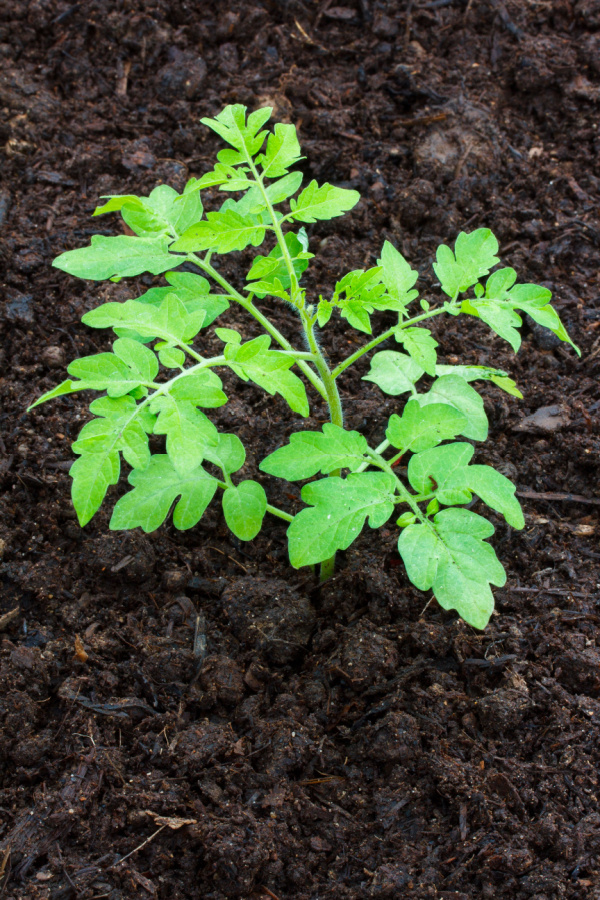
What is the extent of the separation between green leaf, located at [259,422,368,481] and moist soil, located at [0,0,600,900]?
581 mm

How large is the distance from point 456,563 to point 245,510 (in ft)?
2.07

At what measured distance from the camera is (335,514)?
1732 millimetres

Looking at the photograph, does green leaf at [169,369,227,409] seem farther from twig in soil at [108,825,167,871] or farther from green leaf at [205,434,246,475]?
twig in soil at [108,825,167,871]

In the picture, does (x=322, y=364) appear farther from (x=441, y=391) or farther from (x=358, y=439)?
(x=441, y=391)

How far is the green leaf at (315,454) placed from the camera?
A: 71.6 inches

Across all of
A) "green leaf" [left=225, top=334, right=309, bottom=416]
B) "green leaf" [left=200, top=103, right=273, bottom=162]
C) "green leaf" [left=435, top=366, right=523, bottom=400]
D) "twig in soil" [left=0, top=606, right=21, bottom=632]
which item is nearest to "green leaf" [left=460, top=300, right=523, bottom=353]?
"green leaf" [left=435, top=366, right=523, bottom=400]

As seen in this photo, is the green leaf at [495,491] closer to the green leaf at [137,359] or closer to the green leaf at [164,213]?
the green leaf at [137,359]

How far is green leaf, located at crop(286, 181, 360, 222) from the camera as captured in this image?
74.7 inches

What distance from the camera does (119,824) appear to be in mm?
1782

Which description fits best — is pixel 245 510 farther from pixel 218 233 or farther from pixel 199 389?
pixel 218 233

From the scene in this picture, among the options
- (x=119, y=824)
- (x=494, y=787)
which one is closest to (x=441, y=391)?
(x=494, y=787)

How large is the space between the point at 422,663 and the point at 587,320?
67.4 inches

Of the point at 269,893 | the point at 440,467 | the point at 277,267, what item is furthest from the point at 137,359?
the point at 269,893

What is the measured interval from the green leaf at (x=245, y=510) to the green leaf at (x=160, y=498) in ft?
0.21
